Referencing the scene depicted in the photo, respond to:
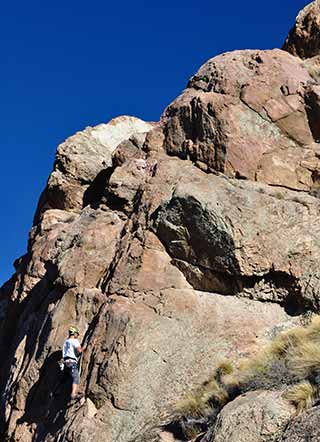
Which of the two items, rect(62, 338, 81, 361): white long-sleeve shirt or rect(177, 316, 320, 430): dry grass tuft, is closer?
rect(177, 316, 320, 430): dry grass tuft

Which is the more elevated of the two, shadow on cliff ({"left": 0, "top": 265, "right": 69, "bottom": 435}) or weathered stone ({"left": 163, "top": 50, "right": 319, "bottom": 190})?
weathered stone ({"left": 163, "top": 50, "right": 319, "bottom": 190})

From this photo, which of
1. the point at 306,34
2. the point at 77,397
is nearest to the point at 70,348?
the point at 77,397

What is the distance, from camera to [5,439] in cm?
1800

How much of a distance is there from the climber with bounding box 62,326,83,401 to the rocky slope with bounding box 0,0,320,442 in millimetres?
270

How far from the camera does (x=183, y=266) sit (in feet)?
58.2

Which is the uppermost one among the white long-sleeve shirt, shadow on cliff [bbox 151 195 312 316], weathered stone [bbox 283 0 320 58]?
weathered stone [bbox 283 0 320 58]

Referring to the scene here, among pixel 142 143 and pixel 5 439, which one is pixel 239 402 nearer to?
pixel 5 439

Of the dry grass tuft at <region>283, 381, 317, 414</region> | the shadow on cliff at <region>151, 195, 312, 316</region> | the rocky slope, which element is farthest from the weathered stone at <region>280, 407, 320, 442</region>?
the shadow on cliff at <region>151, 195, 312, 316</region>

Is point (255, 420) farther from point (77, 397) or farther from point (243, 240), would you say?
point (243, 240)

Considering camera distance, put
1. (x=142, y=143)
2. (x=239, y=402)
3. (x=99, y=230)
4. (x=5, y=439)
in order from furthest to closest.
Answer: (x=142, y=143) → (x=99, y=230) → (x=5, y=439) → (x=239, y=402)

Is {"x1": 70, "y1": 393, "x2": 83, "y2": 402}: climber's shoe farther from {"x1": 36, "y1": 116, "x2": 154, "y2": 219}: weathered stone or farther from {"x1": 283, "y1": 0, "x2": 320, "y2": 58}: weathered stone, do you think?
{"x1": 283, "y1": 0, "x2": 320, "y2": 58}: weathered stone

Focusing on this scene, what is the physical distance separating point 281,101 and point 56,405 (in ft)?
38.5

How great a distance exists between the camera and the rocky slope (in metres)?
15.3

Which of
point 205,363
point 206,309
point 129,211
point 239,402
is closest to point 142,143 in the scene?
point 129,211
